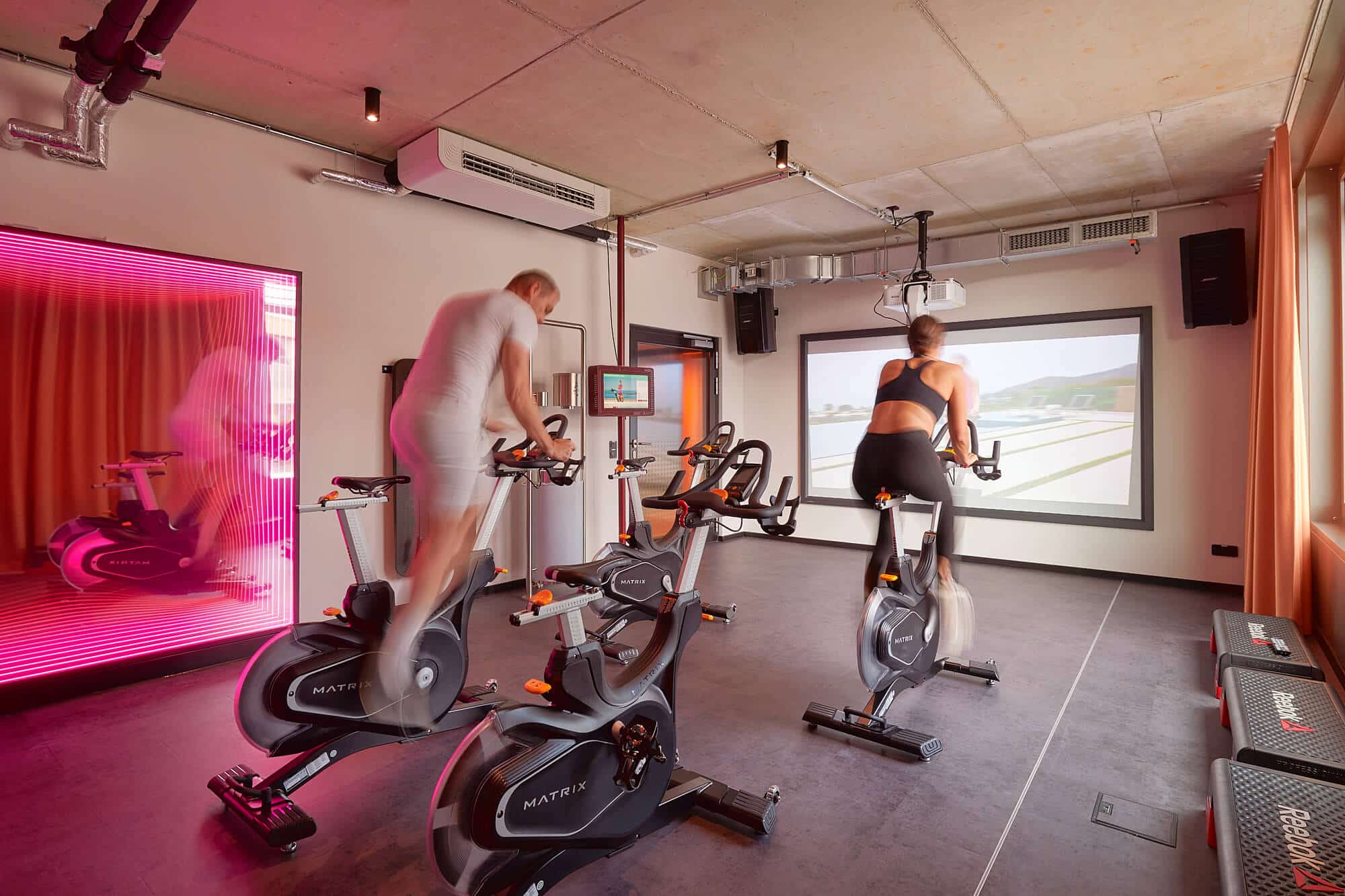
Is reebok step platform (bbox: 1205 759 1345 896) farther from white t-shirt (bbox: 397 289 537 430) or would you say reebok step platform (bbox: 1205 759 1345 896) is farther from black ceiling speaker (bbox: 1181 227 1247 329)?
black ceiling speaker (bbox: 1181 227 1247 329)

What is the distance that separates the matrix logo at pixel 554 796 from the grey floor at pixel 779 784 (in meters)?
0.35

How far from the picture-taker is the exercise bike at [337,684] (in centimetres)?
226

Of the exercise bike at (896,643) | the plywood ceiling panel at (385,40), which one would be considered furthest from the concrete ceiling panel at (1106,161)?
the plywood ceiling panel at (385,40)

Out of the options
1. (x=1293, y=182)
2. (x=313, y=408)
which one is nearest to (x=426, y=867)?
(x=313, y=408)

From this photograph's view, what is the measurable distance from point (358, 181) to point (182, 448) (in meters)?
1.84

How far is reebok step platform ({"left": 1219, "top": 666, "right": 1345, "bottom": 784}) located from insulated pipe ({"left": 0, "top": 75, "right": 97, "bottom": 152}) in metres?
5.05

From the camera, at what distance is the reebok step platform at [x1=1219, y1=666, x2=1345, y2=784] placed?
2.01m

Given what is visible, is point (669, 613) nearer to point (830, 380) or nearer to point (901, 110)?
point (901, 110)

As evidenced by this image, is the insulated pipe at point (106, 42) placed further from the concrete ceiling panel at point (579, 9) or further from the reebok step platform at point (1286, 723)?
the reebok step platform at point (1286, 723)

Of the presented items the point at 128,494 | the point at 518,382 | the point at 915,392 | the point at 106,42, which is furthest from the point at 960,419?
the point at 128,494

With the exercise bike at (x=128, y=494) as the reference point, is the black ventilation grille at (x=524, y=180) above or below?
above

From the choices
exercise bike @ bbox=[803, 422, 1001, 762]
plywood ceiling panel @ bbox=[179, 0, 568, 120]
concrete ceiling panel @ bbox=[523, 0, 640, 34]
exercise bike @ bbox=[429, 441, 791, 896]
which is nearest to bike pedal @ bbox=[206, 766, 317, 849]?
exercise bike @ bbox=[429, 441, 791, 896]

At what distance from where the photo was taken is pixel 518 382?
86.5 inches

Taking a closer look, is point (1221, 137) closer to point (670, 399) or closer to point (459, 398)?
point (670, 399)
